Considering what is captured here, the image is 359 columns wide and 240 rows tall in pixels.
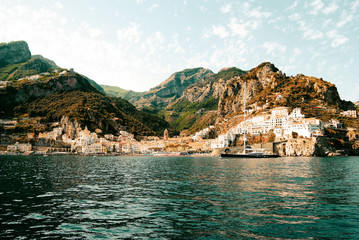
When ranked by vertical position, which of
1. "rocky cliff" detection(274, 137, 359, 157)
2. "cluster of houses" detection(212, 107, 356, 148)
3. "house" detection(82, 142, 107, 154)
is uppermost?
"cluster of houses" detection(212, 107, 356, 148)

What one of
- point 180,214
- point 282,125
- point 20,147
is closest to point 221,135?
point 282,125

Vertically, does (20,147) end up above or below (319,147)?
below

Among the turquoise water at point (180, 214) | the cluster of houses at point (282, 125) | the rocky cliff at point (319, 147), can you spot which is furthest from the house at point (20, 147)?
the turquoise water at point (180, 214)

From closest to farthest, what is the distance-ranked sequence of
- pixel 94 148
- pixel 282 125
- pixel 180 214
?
pixel 180 214, pixel 282 125, pixel 94 148

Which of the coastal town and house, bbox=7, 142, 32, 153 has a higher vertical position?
the coastal town

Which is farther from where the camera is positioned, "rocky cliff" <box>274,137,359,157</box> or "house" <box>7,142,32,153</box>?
"house" <box>7,142,32,153</box>

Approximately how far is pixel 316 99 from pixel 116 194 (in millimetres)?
193703

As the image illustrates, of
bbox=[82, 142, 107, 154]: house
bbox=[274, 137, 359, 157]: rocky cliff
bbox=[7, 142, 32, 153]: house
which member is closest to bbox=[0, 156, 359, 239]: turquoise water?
bbox=[274, 137, 359, 157]: rocky cliff

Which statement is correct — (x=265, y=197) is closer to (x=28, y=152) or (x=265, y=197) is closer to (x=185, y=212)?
(x=185, y=212)

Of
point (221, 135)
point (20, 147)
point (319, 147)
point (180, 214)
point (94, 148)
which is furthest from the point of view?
point (94, 148)

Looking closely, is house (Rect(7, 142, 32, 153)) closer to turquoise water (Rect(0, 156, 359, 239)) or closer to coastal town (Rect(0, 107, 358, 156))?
coastal town (Rect(0, 107, 358, 156))

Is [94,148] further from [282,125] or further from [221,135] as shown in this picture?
[282,125]

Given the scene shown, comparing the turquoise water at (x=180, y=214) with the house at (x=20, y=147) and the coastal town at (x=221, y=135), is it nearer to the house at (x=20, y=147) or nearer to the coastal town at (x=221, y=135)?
the coastal town at (x=221, y=135)

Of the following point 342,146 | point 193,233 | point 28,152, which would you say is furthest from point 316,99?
point 28,152
